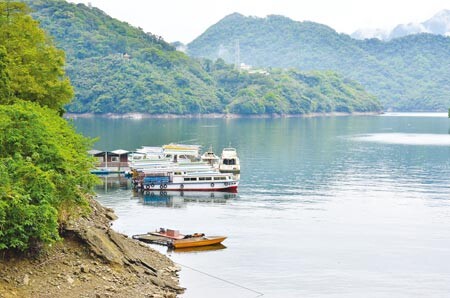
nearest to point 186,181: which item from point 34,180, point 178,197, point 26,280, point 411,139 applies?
point 178,197

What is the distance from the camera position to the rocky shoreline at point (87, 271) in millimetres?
30188

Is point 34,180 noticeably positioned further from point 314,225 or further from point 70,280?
point 314,225

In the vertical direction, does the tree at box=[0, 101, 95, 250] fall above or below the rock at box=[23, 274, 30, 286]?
above

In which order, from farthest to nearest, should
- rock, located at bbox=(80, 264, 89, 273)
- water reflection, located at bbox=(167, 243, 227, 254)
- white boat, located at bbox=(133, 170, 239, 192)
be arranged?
1. white boat, located at bbox=(133, 170, 239, 192)
2. water reflection, located at bbox=(167, 243, 227, 254)
3. rock, located at bbox=(80, 264, 89, 273)

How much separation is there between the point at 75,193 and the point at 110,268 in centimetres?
409

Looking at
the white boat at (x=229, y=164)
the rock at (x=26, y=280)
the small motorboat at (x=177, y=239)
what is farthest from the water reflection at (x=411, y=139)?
the rock at (x=26, y=280)

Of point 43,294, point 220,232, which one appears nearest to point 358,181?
point 220,232

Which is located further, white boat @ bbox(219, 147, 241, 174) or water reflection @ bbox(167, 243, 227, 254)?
white boat @ bbox(219, 147, 241, 174)

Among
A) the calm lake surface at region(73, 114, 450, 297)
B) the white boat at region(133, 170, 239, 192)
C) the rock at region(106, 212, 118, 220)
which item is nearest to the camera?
the calm lake surface at region(73, 114, 450, 297)

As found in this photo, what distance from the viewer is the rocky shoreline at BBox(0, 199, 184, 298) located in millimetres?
30188

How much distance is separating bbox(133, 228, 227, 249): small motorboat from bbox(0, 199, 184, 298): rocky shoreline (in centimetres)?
673

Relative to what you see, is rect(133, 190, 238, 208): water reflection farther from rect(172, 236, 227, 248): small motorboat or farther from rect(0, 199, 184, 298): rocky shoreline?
rect(0, 199, 184, 298): rocky shoreline

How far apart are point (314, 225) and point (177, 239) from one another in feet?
46.5

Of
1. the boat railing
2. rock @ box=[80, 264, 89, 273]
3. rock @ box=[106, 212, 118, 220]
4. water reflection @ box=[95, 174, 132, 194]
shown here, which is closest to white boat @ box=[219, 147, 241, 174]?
the boat railing
